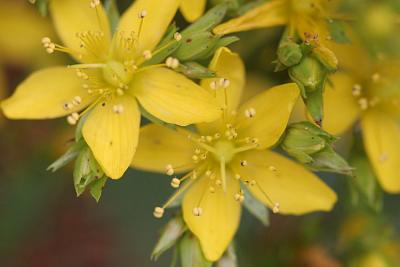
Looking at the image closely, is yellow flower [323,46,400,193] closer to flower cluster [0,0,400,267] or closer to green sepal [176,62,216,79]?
flower cluster [0,0,400,267]

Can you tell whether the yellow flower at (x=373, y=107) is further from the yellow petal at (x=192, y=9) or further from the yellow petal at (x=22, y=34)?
the yellow petal at (x=22, y=34)

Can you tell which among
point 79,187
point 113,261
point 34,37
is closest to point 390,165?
point 79,187

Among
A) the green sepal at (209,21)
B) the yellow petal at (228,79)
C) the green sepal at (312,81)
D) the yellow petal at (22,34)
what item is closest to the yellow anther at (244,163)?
the yellow petal at (228,79)

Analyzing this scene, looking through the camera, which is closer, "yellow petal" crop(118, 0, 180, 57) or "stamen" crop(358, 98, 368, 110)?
"yellow petal" crop(118, 0, 180, 57)

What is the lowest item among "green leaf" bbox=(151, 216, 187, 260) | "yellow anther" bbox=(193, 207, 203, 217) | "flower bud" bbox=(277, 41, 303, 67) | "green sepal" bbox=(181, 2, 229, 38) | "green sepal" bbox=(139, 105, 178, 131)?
"green leaf" bbox=(151, 216, 187, 260)

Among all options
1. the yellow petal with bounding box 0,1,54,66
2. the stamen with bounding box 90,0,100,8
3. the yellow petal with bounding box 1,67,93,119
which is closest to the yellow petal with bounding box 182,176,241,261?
the yellow petal with bounding box 1,67,93,119

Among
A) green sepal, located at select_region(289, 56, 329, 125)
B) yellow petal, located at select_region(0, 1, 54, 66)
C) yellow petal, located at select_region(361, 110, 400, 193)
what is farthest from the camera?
yellow petal, located at select_region(0, 1, 54, 66)
